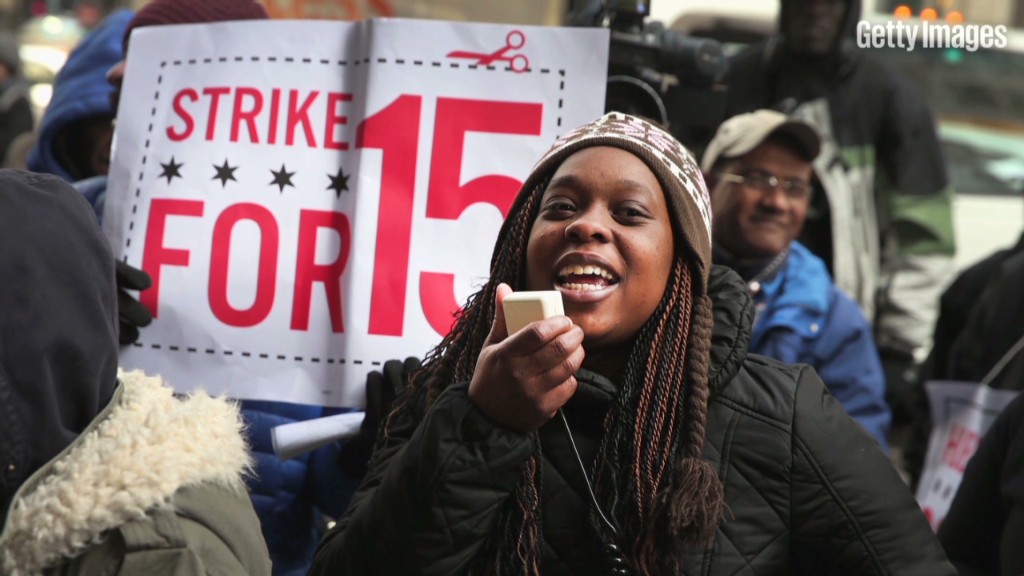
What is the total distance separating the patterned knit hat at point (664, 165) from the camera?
2.44 m

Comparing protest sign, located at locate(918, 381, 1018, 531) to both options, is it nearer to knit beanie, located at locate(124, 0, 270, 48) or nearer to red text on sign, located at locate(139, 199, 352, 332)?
red text on sign, located at locate(139, 199, 352, 332)

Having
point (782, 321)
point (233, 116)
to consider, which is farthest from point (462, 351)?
point (782, 321)

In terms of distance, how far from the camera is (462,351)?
8.23ft

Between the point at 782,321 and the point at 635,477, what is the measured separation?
1.98 metres

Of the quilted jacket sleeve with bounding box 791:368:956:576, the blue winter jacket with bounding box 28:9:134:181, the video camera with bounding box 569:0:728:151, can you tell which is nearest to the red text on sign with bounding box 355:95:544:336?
the video camera with bounding box 569:0:728:151

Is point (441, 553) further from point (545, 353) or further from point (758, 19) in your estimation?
point (758, 19)

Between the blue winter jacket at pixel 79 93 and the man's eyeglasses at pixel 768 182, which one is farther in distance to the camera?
the man's eyeglasses at pixel 768 182

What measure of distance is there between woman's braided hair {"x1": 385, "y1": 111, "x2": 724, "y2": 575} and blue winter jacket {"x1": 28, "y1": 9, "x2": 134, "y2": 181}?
193 cm

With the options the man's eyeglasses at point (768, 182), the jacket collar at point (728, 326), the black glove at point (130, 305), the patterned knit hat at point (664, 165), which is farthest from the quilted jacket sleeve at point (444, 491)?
the man's eyeglasses at point (768, 182)

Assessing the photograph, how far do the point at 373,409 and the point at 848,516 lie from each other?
44.8 inches

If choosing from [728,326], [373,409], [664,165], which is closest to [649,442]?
[728,326]

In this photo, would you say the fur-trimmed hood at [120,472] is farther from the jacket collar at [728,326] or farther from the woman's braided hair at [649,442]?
the jacket collar at [728,326]

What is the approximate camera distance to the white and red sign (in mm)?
3100

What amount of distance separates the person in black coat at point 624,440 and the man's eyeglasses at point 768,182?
1878 millimetres
